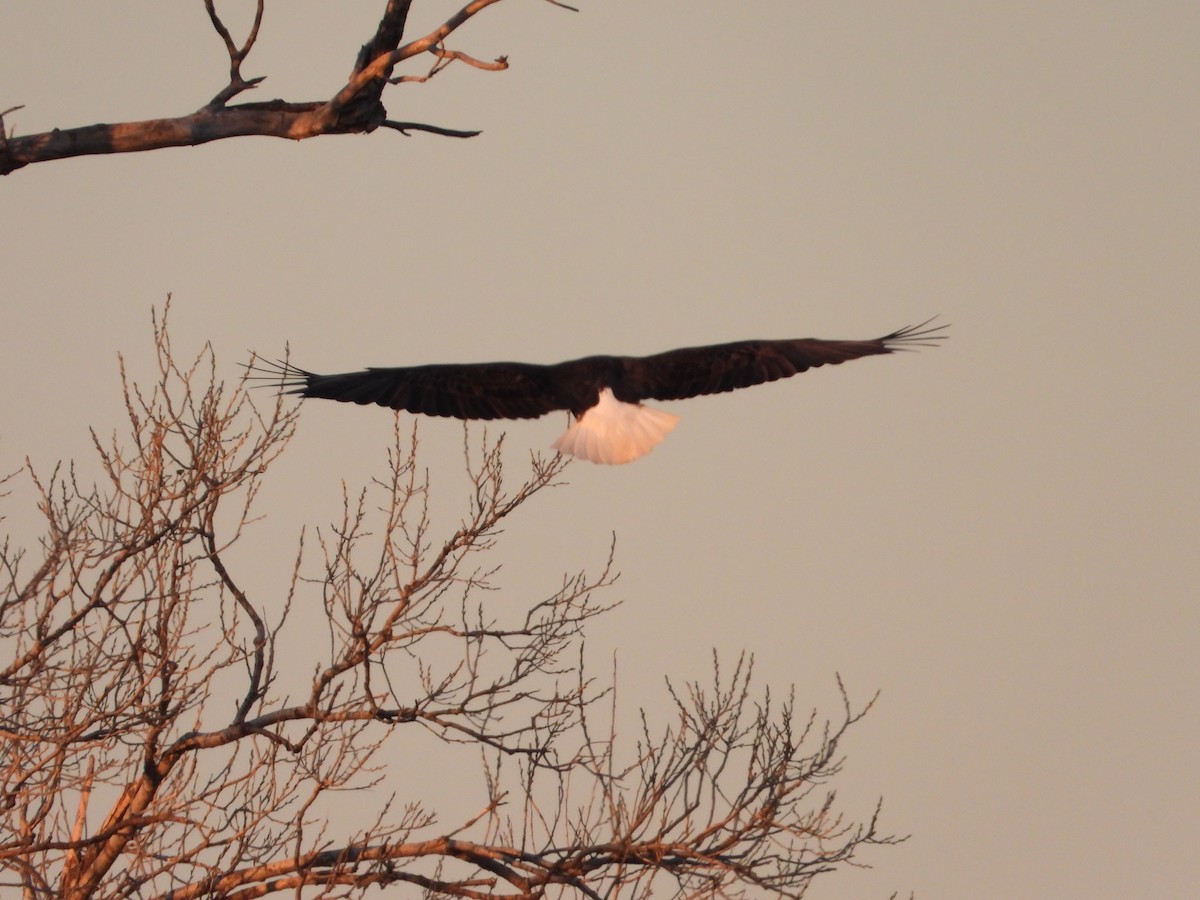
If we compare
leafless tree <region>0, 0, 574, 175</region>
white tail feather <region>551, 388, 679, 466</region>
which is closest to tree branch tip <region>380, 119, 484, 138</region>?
leafless tree <region>0, 0, 574, 175</region>

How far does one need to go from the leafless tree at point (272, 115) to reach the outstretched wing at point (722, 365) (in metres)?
3.75

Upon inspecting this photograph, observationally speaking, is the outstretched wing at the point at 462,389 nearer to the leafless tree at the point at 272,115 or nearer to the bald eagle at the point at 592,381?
the bald eagle at the point at 592,381

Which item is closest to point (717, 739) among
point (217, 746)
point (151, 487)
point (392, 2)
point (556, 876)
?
point (556, 876)

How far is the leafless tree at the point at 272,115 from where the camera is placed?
6168 mm

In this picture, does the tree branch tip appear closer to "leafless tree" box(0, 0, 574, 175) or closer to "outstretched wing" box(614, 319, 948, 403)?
"leafless tree" box(0, 0, 574, 175)

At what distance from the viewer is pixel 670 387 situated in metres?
10.2

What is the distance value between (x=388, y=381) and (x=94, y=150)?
141 inches

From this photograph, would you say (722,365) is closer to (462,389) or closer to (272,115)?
(462,389)

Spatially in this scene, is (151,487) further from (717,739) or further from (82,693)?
(717,739)

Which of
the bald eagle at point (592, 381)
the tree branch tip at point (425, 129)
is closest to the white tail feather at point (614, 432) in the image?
the bald eagle at point (592, 381)

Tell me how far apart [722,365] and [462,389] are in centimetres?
162

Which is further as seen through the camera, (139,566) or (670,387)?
(670,387)

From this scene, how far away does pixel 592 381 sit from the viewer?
32.4 ft

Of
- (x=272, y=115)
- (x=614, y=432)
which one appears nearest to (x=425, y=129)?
(x=272, y=115)
